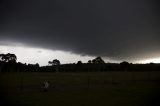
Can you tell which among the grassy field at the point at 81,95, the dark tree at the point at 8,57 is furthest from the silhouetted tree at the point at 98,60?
the grassy field at the point at 81,95

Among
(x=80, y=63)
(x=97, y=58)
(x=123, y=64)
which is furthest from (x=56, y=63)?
(x=123, y=64)

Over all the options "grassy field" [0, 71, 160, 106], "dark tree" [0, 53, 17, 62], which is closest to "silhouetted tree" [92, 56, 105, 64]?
"dark tree" [0, 53, 17, 62]

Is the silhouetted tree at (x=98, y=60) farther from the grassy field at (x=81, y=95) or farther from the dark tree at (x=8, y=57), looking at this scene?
the grassy field at (x=81, y=95)

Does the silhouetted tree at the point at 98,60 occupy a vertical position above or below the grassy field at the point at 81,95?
above

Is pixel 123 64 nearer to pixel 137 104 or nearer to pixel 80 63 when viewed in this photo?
pixel 80 63

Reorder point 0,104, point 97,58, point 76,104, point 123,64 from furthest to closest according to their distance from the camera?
point 97,58 < point 123,64 < point 76,104 < point 0,104

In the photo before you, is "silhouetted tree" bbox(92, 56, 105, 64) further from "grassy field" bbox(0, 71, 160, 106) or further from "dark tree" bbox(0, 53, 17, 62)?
"grassy field" bbox(0, 71, 160, 106)

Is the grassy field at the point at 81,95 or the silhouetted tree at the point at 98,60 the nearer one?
the grassy field at the point at 81,95

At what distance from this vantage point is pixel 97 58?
6959 inches

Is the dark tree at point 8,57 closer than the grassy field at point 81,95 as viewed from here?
No

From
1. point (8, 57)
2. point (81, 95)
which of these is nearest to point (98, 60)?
point (8, 57)

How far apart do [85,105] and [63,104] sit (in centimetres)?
190

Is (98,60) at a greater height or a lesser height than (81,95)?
greater

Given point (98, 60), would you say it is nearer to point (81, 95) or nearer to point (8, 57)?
point (8, 57)
